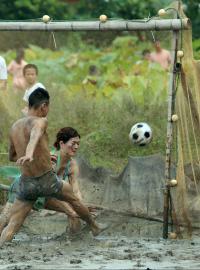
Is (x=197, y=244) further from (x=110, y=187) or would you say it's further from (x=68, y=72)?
(x=68, y=72)

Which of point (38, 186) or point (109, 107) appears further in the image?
point (109, 107)

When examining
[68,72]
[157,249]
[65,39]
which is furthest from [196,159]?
[65,39]

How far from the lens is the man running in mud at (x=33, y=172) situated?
11000 millimetres

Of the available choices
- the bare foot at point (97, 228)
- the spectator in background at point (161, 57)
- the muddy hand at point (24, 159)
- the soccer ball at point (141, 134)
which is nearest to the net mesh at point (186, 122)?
the bare foot at point (97, 228)

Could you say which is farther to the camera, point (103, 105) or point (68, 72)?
point (68, 72)

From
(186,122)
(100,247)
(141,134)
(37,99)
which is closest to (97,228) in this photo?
(100,247)

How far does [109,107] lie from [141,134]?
2257 mm

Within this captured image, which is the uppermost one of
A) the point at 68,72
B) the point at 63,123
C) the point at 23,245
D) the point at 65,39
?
the point at 65,39

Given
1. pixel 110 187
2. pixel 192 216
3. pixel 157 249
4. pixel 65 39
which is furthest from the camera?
pixel 65 39

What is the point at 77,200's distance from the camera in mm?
11312

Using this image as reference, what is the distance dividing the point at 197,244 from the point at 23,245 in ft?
5.89

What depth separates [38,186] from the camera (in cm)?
1109

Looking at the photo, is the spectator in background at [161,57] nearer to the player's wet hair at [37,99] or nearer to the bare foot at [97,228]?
the bare foot at [97,228]

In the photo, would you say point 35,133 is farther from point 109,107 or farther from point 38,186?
point 109,107
